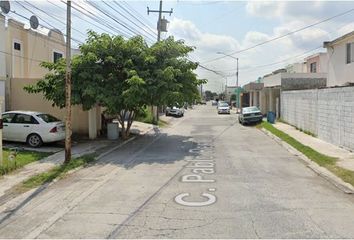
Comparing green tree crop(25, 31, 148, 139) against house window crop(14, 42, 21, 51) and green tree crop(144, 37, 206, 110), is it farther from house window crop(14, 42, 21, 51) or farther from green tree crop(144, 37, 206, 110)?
house window crop(14, 42, 21, 51)

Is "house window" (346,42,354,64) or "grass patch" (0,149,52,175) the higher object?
"house window" (346,42,354,64)

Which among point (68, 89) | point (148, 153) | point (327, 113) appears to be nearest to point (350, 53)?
point (327, 113)

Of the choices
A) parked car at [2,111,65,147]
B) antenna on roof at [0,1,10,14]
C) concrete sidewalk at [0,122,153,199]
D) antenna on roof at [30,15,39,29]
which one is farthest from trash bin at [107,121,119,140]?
antenna on roof at [30,15,39,29]

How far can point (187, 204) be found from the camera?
8.75 meters

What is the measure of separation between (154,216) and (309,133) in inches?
717

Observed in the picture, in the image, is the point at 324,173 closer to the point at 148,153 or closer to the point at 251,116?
the point at 148,153

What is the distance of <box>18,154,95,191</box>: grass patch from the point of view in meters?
11.2

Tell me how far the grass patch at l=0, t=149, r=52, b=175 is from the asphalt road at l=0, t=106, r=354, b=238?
1.90 metres

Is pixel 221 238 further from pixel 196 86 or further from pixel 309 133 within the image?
pixel 309 133

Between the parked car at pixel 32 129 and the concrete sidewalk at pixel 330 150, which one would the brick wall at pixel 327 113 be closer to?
the concrete sidewalk at pixel 330 150

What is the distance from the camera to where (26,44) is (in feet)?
90.4

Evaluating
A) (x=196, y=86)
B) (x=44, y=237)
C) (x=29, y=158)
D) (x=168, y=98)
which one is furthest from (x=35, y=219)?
(x=196, y=86)

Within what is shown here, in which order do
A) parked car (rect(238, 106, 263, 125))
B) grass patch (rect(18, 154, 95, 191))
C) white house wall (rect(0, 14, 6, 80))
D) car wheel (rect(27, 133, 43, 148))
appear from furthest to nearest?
1. parked car (rect(238, 106, 263, 125))
2. white house wall (rect(0, 14, 6, 80))
3. car wheel (rect(27, 133, 43, 148))
4. grass patch (rect(18, 154, 95, 191))

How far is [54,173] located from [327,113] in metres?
13.1
